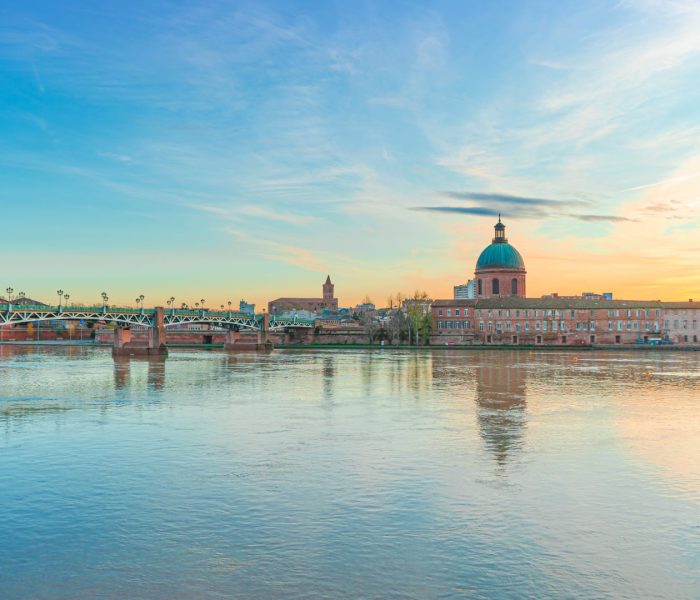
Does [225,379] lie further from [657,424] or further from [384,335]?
[384,335]

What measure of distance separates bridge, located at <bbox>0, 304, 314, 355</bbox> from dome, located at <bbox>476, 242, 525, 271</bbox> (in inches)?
1782

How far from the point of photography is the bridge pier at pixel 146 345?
104 metres

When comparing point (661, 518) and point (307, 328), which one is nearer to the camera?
point (661, 518)

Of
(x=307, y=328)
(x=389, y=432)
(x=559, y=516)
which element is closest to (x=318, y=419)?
(x=389, y=432)

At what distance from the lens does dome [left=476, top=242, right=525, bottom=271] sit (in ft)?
486

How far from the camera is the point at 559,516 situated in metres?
16.5

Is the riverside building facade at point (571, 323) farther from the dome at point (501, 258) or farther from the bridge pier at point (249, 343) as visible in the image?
the bridge pier at point (249, 343)

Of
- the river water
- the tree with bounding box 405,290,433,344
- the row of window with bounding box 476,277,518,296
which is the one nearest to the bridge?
the tree with bounding box 405,290,433,344

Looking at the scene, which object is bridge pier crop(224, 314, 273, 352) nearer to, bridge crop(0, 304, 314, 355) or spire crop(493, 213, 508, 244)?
bridge crop(0, 304, 314, 355)

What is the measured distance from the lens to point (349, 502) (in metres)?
17.5

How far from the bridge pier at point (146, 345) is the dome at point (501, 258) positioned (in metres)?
67.5

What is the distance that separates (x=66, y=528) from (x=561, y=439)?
17686mm

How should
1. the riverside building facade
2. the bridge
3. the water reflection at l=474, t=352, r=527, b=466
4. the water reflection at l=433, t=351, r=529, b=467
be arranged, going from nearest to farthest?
the water reflection at l=474, t=352, r=527, b=466
the water reflection at l=433, t=351, r=529, b=467
the bridge
the riverside building facade

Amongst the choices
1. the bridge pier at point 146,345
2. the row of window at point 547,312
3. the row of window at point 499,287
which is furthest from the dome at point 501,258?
the bridge pier at point 146,345
